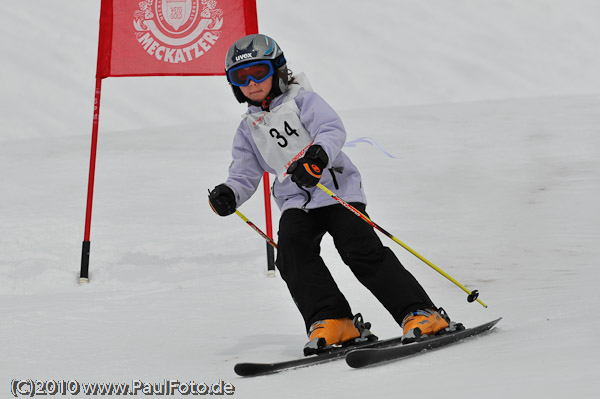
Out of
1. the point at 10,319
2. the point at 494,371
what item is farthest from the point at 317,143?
the point at 10,319

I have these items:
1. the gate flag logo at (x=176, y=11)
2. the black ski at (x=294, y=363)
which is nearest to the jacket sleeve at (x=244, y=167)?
the black ski at (x=294, y=363)

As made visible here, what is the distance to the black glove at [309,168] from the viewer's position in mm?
2873

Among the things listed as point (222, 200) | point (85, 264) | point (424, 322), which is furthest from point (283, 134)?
point (85, 264)

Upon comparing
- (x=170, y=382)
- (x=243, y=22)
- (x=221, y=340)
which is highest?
(x=243, y=22)

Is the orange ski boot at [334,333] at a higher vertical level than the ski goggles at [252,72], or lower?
lower

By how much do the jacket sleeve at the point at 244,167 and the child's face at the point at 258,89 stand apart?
Result: 16cm

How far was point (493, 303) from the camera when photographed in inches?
158

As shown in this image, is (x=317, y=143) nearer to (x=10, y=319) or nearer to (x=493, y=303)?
(x=493, y=303)

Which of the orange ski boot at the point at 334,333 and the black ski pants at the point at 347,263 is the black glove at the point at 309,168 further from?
the orange ski boot at the point at 334,333

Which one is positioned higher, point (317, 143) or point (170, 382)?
point (317, 143)

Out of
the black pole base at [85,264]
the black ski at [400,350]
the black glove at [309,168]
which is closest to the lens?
the black ski at [400,350]

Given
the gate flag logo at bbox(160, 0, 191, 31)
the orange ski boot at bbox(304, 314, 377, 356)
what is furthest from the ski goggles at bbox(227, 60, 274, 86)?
the gate flag logo at bbox(160, 0, 191, 31)

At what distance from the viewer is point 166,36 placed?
5191 millimetres

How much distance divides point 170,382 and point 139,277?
2.35 metres
